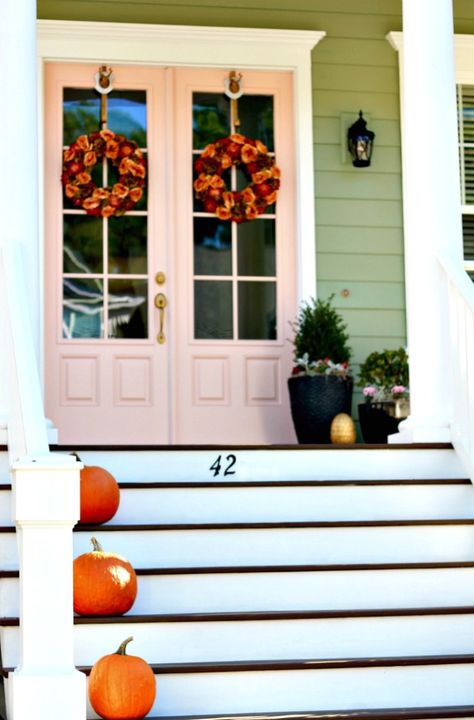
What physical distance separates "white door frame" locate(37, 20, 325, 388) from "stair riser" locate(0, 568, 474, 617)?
107 inches

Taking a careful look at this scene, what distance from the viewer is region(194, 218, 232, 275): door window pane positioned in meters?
7.22

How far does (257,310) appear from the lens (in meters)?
7.24

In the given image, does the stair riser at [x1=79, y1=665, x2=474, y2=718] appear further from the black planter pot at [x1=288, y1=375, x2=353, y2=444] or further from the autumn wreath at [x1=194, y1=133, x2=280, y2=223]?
the autumn wreath at [x1=194, y1=133, x2=280, y2=223]

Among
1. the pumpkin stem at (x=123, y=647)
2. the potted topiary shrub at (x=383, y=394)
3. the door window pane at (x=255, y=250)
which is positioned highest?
the door window pane at (x=255, y=250)

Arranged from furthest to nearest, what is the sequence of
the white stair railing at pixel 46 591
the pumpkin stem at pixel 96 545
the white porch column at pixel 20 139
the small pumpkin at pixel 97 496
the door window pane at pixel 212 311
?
the door window pane at pixel 212 311 < the white porch column at pixel 20 139 < the small pumpkin at pixel 97 496 < the pumpkin stem at pixel 96 545 < the white stair railing at pixel 46 591

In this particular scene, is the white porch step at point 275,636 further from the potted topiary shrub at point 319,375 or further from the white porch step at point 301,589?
the potted topiary shrub at point 319,375

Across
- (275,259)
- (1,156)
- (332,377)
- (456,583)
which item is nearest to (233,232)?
(275,259)

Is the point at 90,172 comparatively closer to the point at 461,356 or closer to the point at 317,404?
the point at 317,404

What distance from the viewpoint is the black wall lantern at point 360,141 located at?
7188mm

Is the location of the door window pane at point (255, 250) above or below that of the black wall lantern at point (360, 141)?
below

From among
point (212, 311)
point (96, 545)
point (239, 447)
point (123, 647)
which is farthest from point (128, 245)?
point (123, 647)

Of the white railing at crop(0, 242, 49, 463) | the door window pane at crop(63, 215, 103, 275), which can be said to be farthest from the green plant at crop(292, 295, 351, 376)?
the white railing at crop(0, 242, 49, 463)

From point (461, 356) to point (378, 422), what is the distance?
1407mm

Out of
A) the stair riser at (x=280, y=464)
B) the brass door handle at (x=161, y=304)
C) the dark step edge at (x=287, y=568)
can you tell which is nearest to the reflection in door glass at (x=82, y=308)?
the brass door handle at (x=161, y=304)
